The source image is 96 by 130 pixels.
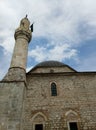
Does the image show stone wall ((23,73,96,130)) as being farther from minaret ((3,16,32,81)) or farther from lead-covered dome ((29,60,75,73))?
lead-covered dome ((29,60,75,73))

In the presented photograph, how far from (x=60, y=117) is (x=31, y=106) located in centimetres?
166

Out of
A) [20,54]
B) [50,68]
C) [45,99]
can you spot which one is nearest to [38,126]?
[45,99]

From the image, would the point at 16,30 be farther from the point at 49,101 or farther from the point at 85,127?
the point at 85,127

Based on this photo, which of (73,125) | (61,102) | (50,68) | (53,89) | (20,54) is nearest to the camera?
(73,125)

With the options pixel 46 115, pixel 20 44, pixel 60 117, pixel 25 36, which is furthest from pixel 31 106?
pixel 25 36

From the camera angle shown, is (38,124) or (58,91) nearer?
(38,124)

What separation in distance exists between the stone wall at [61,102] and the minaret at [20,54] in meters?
0.86

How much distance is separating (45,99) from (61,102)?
0.90 metres

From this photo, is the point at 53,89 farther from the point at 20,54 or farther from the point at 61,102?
the point at 20,54

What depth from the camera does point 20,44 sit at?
10.0m

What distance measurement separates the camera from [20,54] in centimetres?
951

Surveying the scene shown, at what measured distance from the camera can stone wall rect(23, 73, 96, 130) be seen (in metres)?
7.42

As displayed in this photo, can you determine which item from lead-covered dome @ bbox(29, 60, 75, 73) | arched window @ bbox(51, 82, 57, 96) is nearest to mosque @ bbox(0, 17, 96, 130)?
arched window @ bbox(51, 82, 57, 96)

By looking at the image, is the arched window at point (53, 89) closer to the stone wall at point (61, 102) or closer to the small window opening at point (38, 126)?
the stone wall at point (61, 102)
